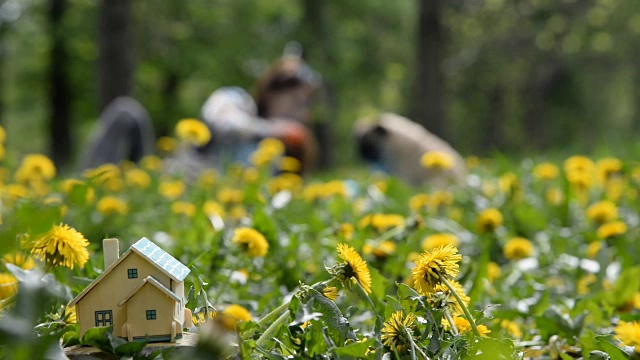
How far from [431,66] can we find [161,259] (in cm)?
1017

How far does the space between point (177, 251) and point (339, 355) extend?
1.25 m

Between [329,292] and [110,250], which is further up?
[110,250]

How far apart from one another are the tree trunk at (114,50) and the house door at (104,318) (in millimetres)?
9148

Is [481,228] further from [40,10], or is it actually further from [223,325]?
[40,10]

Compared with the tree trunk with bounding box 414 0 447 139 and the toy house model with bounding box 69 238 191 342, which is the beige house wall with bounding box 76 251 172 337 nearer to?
the toy house model with bounding box 69 238 191 342

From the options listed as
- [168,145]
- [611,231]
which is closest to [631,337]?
[611,231]

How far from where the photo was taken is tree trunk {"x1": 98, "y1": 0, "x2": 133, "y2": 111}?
9930 mm

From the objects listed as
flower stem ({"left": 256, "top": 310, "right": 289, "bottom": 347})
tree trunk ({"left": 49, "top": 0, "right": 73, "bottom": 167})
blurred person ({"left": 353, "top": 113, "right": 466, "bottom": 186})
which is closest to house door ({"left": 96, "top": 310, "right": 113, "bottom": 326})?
flower stem ({"left": 256, "top": 310, "right": 289, "bottom": 347})

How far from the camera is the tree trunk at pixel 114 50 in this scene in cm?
993

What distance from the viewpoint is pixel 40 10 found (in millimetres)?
21094

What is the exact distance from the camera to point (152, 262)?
4.22 feet

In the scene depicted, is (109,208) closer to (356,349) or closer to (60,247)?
(60,247)

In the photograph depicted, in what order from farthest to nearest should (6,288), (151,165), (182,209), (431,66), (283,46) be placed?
1. (283,46)
2. (431,66)
3. (151,165)
4. (182,209)
5. (6,288)

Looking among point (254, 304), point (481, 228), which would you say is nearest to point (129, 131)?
point (481, 228)
